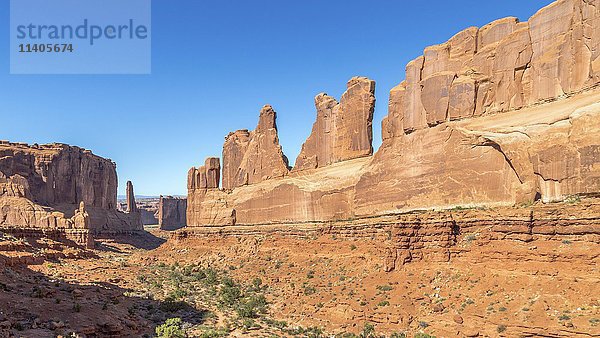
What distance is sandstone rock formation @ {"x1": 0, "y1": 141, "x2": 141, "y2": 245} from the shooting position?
7762 cm

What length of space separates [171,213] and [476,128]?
130286mm

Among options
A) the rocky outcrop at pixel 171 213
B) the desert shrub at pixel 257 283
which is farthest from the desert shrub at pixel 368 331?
the rocky outcrop at pixel 171 213

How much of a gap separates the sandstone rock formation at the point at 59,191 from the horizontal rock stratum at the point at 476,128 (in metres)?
52.0

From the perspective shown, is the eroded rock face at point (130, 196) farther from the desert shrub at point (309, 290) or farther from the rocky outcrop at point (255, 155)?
the desert shrub at point (309, 290)

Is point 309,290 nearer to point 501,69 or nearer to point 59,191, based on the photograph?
point 501,69

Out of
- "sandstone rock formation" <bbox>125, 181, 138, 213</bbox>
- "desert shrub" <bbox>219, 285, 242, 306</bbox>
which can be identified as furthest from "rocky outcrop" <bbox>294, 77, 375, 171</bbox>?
"sandstone rock formation" <bbox>125, 181, 138, 213</bbox>

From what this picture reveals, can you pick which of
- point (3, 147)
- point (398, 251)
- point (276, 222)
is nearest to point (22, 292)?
point (398, 251)

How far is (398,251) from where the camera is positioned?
2959 cm

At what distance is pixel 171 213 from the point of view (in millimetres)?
146125

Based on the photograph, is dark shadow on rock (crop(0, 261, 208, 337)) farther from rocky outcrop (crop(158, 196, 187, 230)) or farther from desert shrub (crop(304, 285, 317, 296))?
rocky outcrop (crop(158, 196, 187, 230))

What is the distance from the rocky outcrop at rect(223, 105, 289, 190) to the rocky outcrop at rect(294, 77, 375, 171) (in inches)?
174

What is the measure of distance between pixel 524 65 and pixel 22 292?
107ft

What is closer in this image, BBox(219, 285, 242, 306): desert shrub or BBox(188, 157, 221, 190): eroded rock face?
BBox(219, 285, 242, 306): desert shrub

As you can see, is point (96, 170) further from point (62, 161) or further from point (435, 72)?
point (435, 72)
